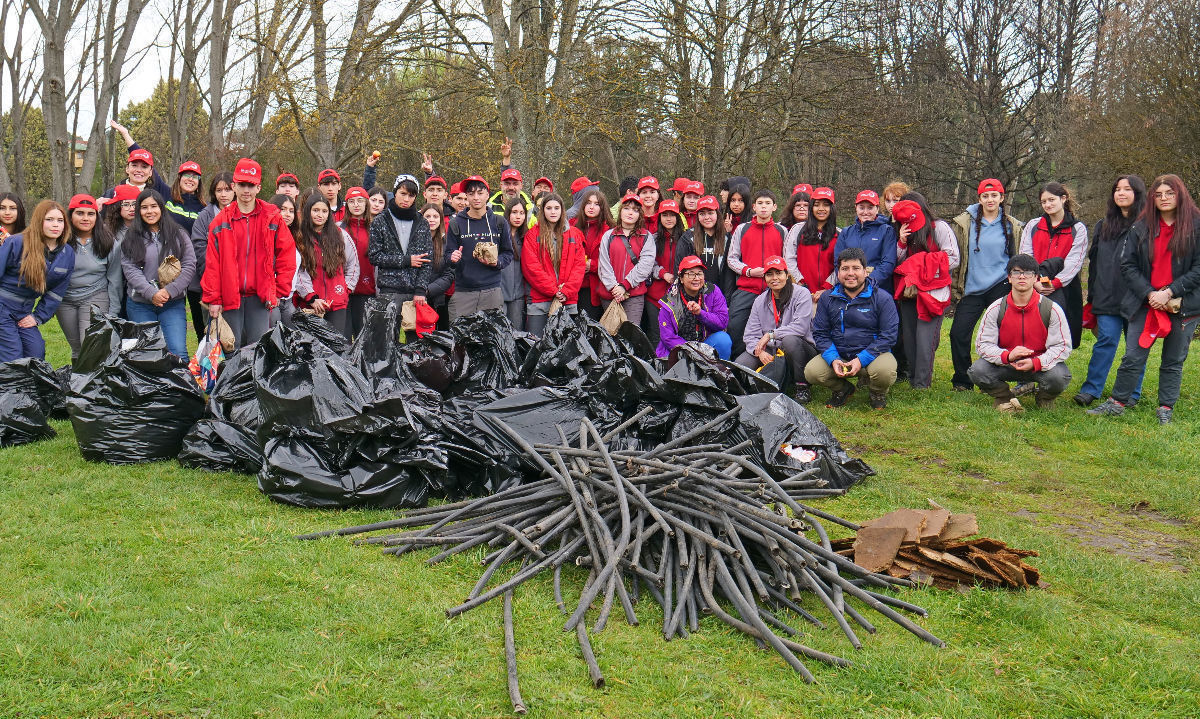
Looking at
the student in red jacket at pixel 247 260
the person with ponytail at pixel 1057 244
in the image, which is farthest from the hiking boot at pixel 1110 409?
the student in red jacket at pixel 247 260

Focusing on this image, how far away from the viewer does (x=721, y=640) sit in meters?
3.37

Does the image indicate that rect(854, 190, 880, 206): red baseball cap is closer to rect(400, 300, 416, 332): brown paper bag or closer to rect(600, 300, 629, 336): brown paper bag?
rect(600, 300, 629, 336): brown paper bag

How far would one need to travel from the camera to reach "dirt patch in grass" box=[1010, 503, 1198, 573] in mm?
4531

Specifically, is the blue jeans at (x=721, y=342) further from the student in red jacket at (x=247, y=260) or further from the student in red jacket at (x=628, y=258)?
the student in red jacket at (x=247, y=260)

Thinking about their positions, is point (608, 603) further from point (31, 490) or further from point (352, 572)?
point (31, 490)

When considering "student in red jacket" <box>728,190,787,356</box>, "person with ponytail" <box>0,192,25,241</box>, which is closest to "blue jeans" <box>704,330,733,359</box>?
"student in red jacket" <box>728,190,787,356</box>

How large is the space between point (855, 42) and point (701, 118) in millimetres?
5020

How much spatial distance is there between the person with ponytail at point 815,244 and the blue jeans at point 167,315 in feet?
18.1

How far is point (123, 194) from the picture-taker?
7559 millimetres

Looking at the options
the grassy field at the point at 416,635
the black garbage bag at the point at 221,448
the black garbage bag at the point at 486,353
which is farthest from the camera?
the black garbage bag at the point at 486,353

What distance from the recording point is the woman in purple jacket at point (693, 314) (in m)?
7.79

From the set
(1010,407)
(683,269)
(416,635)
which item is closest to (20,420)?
(416,635)

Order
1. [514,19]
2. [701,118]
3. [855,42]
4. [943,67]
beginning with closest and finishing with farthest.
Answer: [514,19] → [701,118] → [855,42] → [943,67]

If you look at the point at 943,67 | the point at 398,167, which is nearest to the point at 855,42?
the point at 943,67
